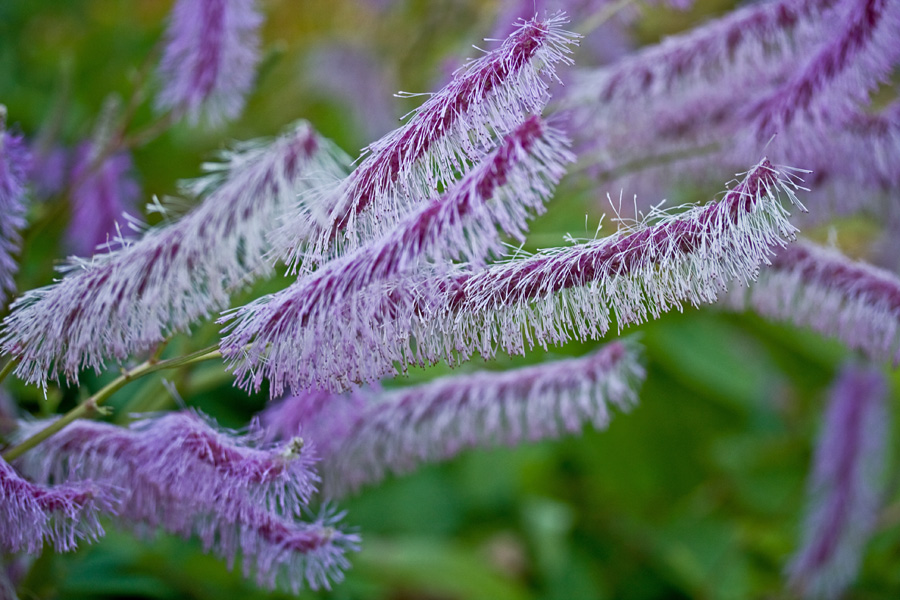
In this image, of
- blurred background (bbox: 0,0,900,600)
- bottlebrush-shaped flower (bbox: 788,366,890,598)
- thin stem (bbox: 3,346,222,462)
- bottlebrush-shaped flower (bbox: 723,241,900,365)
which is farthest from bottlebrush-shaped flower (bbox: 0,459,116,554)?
bottlebrush-shaped flower (bbox: 788,366,890,598)

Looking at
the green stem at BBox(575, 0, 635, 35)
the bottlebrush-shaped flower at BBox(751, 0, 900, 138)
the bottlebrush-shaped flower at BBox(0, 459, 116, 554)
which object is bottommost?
the bottlebrush-shaped flower at BBox(0, 459, 116, 554)

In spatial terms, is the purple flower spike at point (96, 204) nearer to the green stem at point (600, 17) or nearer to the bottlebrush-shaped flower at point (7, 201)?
the bottlebrush-shaped flower at point (7, 201)

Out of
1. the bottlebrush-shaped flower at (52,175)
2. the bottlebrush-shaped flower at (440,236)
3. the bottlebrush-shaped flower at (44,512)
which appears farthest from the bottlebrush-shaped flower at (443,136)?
the bottlebrush-shaped flower at (52,175)

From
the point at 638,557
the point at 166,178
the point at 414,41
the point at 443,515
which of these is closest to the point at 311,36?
the point at 414,41

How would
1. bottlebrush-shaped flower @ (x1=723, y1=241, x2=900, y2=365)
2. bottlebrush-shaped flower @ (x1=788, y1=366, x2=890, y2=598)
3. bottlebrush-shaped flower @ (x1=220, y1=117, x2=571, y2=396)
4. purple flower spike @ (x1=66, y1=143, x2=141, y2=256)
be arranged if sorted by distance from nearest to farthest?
bottlebrush-shaped flower @ (x1=220, y1=117, x2=571, y2=396) → bottlebrush-shaped flower @ (x1=723, y1=241, x2=900, y2=365) → purple flower spike @ (x1=66, y1=143, x2=141, y2=256) → bottlebrush-shaped flower @ (x1=788, y1=366, x2=890, y2=598)

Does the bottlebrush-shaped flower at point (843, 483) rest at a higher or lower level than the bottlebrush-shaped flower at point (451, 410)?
higher

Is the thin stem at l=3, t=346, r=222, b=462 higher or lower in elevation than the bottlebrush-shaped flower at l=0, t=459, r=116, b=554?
higher

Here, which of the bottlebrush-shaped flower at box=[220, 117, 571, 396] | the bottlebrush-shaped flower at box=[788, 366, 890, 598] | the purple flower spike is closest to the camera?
the bottlebrush-shaped flower at box=[220, 117, 571, 396]

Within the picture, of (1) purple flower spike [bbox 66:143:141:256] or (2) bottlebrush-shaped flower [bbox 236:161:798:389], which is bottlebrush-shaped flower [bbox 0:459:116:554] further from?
(1) purple flower spike [bbox 66:143:141:256]
